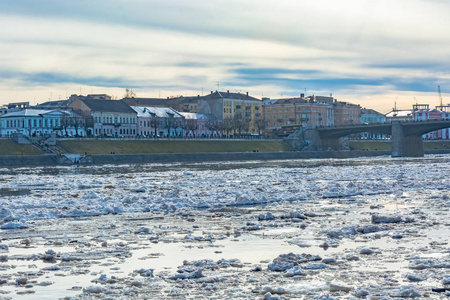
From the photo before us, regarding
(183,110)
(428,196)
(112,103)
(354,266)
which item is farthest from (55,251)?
(183,110)

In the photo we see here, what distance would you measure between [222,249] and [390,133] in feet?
414

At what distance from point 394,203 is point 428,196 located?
397cm

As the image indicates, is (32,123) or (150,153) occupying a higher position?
(32,123)

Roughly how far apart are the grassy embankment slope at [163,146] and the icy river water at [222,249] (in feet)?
247

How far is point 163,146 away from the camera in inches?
4577

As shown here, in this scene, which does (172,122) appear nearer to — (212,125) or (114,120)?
(212,125)

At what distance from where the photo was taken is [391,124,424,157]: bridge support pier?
127 metres

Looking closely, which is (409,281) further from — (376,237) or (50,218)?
(50,218)

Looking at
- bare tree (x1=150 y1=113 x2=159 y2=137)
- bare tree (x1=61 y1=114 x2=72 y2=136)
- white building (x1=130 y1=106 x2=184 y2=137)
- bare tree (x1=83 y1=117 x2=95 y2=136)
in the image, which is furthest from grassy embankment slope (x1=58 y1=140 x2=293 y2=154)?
bare tree (x1=61 y1=114 x2=72 y2=136)

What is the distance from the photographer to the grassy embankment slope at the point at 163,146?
103294 millimetres

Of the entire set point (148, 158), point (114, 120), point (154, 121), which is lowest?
point (148, 158)

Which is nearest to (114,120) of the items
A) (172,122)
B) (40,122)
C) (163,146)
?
(172,122)

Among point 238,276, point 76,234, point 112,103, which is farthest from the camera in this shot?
point 112,103

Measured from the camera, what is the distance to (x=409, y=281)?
12.7 m
